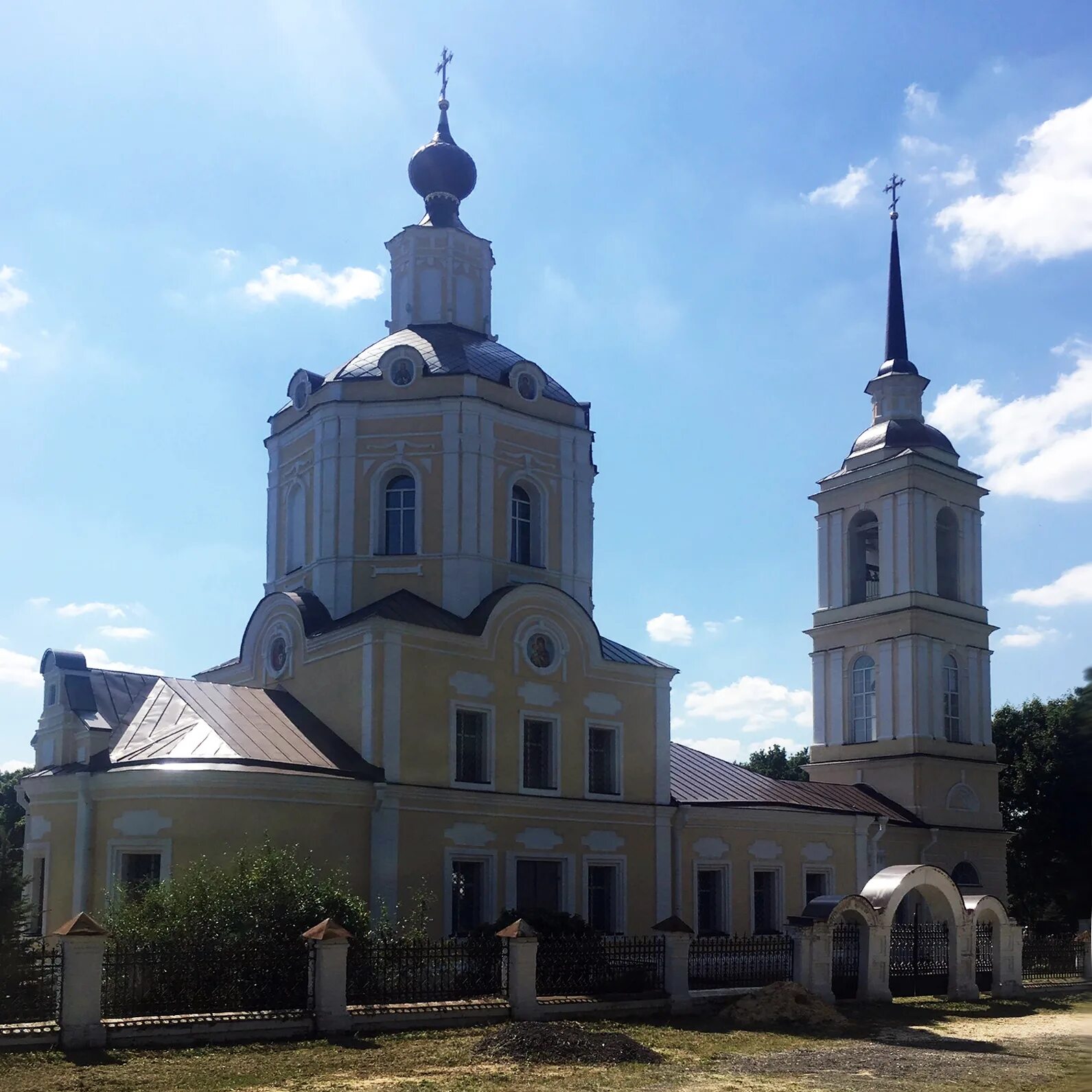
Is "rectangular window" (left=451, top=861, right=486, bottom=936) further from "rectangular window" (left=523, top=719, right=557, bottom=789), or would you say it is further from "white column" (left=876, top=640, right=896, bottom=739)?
"white column" (left=876, top=640, right=896, bottom=739)

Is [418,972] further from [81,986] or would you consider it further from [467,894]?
[467,894]

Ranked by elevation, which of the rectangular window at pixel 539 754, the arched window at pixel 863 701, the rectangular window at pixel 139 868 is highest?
the arched window at pixel 863 701

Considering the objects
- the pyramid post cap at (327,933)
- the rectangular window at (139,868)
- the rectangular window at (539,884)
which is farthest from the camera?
the rectangular window at (539,884)

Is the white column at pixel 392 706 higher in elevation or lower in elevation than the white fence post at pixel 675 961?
higher

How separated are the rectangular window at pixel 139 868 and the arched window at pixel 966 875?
786 inches

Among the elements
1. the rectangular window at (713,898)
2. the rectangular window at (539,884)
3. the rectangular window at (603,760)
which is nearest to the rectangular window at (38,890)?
the rectangular window at (539,884)

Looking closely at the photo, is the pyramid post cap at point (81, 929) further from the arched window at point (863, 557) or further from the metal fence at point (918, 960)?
the arched window at point (863, 557)

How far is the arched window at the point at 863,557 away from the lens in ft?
114

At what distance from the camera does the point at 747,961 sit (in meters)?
20.3

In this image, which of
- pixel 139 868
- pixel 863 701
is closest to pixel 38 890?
pixel 139 868

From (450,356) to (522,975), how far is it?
12951mm

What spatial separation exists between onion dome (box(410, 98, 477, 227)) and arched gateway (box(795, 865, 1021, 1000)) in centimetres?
1606

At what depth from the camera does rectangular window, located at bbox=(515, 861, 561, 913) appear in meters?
23.0

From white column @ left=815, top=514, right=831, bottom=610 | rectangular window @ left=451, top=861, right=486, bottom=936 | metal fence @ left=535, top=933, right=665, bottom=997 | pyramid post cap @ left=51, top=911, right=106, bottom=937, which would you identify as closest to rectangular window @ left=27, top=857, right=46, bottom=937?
rectangular window @ left=451, top=861, right=486, bottom=936
